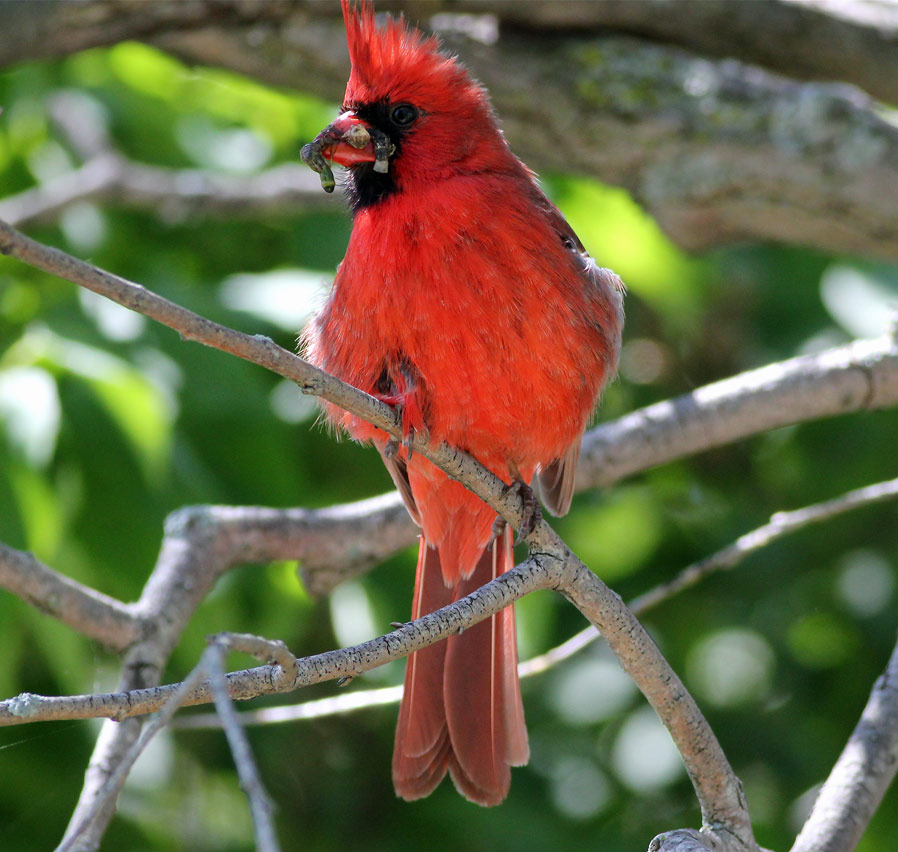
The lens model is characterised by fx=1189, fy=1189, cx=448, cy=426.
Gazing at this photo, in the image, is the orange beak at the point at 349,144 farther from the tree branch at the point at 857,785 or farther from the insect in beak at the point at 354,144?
the tree branch at the point at 857,785

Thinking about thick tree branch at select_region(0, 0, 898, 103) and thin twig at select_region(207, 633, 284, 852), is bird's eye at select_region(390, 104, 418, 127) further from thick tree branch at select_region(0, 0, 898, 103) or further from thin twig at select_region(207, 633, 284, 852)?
thin twig at select_region(207, 633, 284, 852)

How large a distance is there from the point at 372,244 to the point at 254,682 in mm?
1258

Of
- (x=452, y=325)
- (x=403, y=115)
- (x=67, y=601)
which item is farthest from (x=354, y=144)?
(x=67, y=601)

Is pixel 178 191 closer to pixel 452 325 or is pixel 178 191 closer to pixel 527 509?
pixel 452 325

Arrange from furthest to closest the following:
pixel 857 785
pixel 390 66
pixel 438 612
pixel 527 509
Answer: pixel 390 66, pixel 527 509, pixel 857 785, pixel 438 612

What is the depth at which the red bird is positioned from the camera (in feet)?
7.86

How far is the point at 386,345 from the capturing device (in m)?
2.41

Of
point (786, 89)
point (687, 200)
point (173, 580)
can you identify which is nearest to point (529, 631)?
point (173, 580)

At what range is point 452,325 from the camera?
236 cm

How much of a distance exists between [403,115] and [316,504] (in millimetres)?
1324

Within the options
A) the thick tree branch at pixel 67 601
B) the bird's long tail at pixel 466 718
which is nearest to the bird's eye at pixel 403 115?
the bird's long tail at pixel 466 718

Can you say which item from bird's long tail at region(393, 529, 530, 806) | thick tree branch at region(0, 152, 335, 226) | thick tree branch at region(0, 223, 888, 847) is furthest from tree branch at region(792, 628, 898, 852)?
thick tree branch at region(0, 152, 335, 226)

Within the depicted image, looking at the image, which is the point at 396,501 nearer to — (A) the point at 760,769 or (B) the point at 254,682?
(A) the point at 760,769

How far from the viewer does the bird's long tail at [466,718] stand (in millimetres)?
2609
